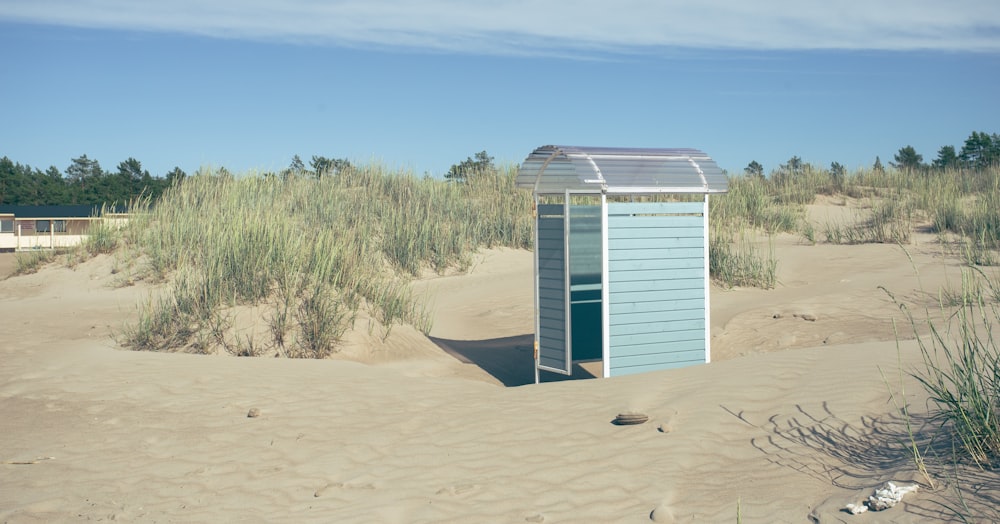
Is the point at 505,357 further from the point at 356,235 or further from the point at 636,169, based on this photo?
the point at 356,235

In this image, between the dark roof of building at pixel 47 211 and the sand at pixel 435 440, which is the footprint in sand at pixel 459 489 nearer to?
the sand at pixel 435 440

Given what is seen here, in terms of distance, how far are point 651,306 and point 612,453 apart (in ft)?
11.8

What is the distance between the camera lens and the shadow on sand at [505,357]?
35.1ft

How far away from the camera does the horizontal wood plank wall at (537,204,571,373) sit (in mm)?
9609

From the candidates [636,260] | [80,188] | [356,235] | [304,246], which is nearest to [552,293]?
[636,260]

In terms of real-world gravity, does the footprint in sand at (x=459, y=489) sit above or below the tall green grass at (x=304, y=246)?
below

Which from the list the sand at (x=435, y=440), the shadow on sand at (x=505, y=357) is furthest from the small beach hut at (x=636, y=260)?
the sand at (x=435, y=440)

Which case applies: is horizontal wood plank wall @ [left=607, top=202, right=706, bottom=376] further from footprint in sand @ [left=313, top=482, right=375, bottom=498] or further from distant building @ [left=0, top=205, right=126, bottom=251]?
distant building @ [left=0, top=205, right=126, bottom=251]

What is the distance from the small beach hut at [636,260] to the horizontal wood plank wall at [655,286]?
0.4 inches

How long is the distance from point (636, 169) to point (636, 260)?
3.25ft

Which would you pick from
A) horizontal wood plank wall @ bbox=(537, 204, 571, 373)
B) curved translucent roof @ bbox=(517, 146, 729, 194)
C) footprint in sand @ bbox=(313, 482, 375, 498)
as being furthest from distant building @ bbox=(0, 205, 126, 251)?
footprint in sand @ bbox=(313, 482, 375, 498)

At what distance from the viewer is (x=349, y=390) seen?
27.2 ft

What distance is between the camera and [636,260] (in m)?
9.33

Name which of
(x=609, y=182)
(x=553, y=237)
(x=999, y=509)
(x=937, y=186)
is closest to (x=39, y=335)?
(x=553, y=237)
